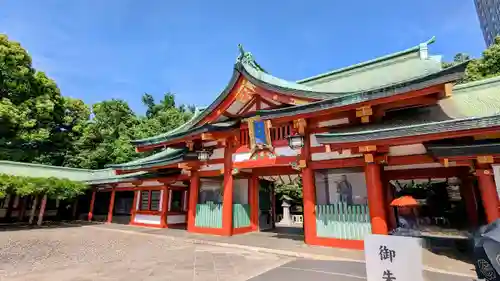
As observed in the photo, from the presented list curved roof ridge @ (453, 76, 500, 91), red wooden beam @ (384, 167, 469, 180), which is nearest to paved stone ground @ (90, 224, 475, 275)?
red wooden beam @ (384, 167, 469, 180)

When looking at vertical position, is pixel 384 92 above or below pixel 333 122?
above

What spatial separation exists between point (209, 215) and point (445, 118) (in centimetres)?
937

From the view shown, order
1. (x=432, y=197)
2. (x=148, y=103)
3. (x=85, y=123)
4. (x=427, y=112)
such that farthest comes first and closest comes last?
(x=148, y=103) < (x=85, y=123) < (x=432, y=197) < (x=427, y=112)

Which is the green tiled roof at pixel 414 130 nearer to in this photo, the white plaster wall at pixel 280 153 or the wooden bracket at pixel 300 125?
the wooden bracket at pixel 300 125

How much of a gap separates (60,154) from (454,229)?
34.8 metres

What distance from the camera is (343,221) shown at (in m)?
8.50

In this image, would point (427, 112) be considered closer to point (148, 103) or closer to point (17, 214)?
point (17, 214)

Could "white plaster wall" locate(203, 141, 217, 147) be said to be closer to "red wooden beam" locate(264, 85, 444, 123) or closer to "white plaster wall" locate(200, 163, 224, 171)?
"white plaster wall" locate(200, 163, 224, 171)

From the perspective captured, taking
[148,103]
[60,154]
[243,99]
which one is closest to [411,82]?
[243,99]

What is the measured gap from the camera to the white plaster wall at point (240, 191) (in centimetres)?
1310

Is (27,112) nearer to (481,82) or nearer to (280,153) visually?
(280,153)

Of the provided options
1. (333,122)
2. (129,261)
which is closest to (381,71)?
(333,122)

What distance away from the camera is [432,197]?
48.8 feet

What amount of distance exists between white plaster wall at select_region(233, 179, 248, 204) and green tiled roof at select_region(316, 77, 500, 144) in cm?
617
